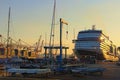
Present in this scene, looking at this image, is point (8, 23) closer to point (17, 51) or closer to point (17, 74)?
point (17, 74)

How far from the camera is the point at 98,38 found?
368 feet

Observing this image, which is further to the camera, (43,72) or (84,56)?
(84,56)

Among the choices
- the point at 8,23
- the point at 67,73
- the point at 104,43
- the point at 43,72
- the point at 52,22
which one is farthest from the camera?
the point at 104,43

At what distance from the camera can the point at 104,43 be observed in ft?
384

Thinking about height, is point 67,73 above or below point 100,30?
below

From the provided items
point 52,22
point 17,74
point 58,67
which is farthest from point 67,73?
point 52,22

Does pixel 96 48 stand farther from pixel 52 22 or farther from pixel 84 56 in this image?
pixel 52 22

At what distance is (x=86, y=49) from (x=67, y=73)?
7152 cm

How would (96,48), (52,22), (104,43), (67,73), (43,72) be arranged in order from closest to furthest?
(43,72) < (67,73) < (52,22) < (96,48) < (104,43)

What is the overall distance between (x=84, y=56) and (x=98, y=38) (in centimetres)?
794

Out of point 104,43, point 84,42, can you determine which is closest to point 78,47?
→ point 84,42

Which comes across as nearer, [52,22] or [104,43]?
[52,22]

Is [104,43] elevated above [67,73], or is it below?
above

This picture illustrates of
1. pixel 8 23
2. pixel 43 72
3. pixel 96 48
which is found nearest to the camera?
pixel 43 72
